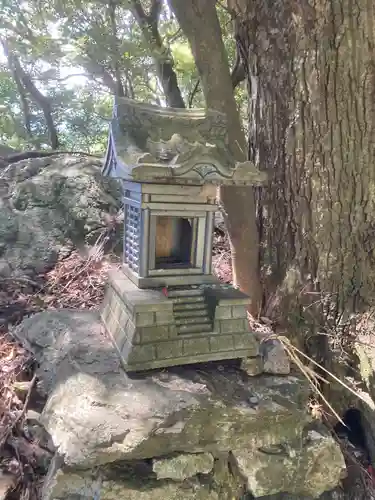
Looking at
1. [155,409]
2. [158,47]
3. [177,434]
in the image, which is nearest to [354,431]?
[177,434]

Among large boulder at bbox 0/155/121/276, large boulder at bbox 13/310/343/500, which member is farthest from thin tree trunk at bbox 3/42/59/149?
large boulder at bbox 13/310/343/500

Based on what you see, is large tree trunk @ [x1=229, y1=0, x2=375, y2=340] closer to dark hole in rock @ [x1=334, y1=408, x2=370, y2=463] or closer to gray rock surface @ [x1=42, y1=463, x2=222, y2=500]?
dark hole in rock @ [x1=334, y1=408, x2=370, y2=463]

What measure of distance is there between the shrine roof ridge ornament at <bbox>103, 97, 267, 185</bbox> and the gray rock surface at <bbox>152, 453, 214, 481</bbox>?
5.43 feet

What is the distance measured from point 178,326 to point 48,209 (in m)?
3.52

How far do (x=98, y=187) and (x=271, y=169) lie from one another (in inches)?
120

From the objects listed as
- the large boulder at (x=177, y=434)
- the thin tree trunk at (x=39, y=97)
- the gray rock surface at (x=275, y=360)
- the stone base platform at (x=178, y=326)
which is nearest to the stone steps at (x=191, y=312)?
the stone base platform at (x=178, y=326)

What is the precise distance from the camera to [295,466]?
253 centimetres

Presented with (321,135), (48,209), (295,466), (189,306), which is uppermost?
(321,135)

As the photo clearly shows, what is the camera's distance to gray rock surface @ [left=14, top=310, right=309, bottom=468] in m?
2.19

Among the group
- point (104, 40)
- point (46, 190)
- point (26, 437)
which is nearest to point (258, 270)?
point (26, 437)

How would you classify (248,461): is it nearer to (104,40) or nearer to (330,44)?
(330,44)

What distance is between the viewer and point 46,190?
5.67m

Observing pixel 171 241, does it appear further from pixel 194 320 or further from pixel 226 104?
pixel 226 104

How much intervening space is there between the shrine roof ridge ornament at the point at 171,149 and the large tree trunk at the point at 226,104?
2.19 ft
